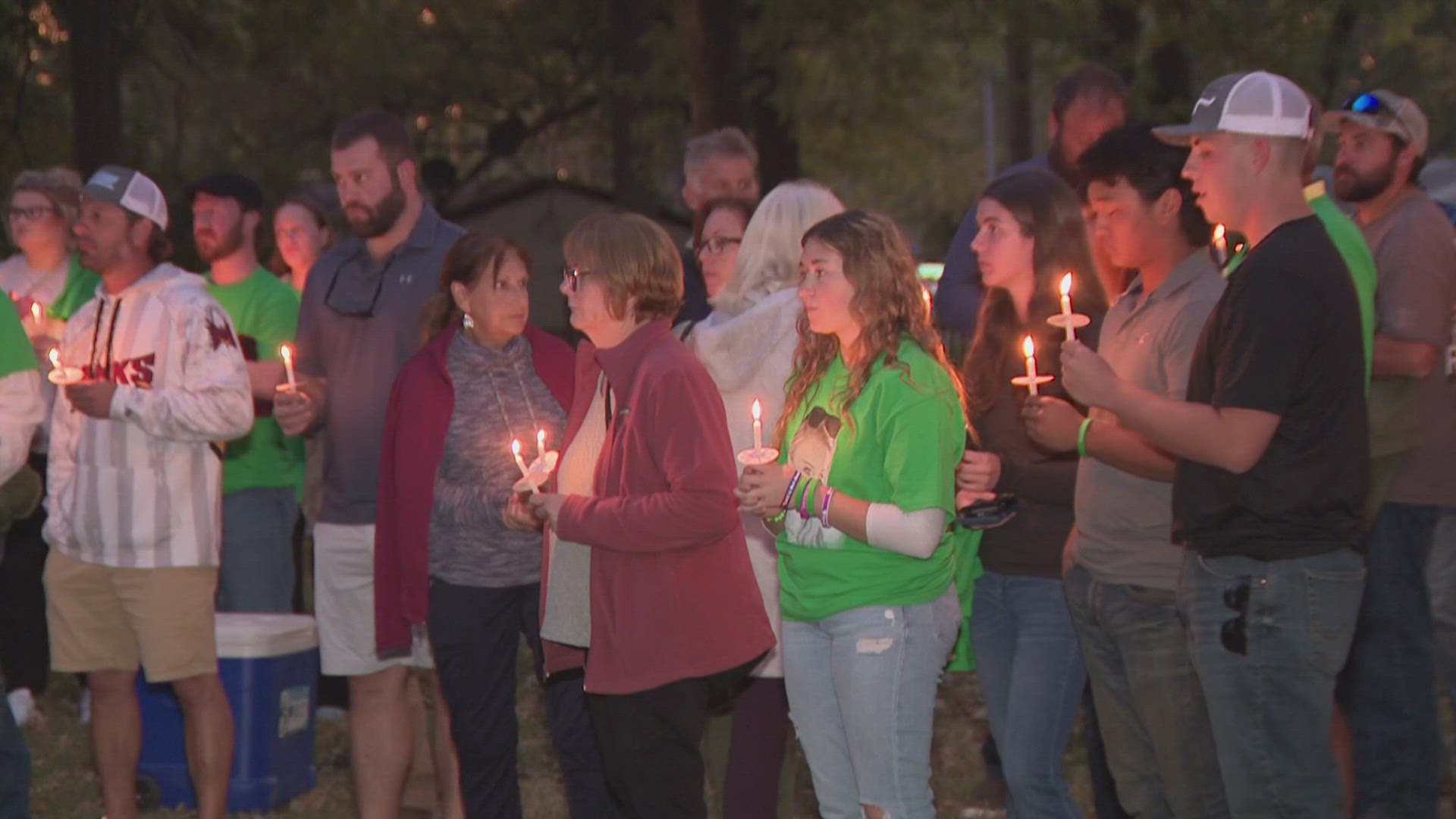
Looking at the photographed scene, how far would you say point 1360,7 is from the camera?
15.6 meters

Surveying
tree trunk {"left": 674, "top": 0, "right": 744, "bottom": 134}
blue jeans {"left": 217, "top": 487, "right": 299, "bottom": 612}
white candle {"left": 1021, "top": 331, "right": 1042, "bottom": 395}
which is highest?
tree trunk {"left": 674, "top": 0, "right": 744, "bottom": 134}

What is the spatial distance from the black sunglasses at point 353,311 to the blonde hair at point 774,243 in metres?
1.47

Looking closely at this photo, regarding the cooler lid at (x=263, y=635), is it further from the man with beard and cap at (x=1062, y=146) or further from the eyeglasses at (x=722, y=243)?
the man with beard and cap at (x=1062, y=146)

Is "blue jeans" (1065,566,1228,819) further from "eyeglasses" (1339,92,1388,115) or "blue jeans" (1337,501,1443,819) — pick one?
"eyeglasses" (1339,92,1388,115)

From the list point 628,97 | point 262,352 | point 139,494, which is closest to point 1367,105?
point 139,494

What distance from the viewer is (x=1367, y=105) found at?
6367 mm

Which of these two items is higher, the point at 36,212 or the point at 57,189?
the point at 57,189

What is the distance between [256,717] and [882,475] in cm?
354

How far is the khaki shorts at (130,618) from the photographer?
6289 mm

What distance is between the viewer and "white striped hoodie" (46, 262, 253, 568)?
627cm

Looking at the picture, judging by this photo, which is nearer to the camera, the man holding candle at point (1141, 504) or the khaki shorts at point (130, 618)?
the man holding candle at point (1141, 504)

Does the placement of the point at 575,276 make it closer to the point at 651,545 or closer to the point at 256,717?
the point at 651,545

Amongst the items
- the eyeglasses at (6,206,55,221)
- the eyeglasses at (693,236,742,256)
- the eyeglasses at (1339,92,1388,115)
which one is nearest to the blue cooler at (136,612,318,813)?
the eyeglasses at (693,236,742,256)


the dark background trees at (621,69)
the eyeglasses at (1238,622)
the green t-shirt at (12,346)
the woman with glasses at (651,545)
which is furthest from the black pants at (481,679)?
the dark background trees at (621,69)
